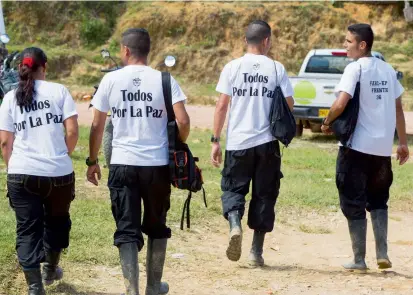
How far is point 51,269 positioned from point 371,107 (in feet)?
8.55

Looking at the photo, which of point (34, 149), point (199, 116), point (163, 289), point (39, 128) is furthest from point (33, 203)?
point (199, 116)

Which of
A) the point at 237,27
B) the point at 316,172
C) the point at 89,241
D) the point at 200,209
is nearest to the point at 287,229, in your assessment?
the point at 200,209

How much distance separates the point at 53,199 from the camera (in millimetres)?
5434

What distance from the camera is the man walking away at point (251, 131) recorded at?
6305mm

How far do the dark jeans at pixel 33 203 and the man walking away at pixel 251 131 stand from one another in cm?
141

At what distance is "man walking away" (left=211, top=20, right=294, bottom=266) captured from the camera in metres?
6.30

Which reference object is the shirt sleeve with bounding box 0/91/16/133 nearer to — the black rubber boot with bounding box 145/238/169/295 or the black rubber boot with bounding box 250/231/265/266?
the black rubber boot with bounding box 145/238/169/295

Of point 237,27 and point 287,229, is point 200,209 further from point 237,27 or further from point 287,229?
point 237,27

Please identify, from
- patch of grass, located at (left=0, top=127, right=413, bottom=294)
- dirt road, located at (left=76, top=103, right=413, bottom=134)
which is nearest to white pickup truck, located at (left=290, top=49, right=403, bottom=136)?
patch of grass, located at (left=0, top=127, right=413, bottom=294)

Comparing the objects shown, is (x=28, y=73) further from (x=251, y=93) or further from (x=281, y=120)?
(x=281, y=120)

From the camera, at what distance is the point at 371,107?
6.28m

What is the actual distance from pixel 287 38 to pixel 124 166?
84.4 feet

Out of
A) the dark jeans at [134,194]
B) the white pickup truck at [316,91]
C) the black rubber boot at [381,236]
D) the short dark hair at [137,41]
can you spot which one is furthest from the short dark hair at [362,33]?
the white pickup truck at [316,91]

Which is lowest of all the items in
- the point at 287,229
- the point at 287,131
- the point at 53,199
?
the point at 287,229
